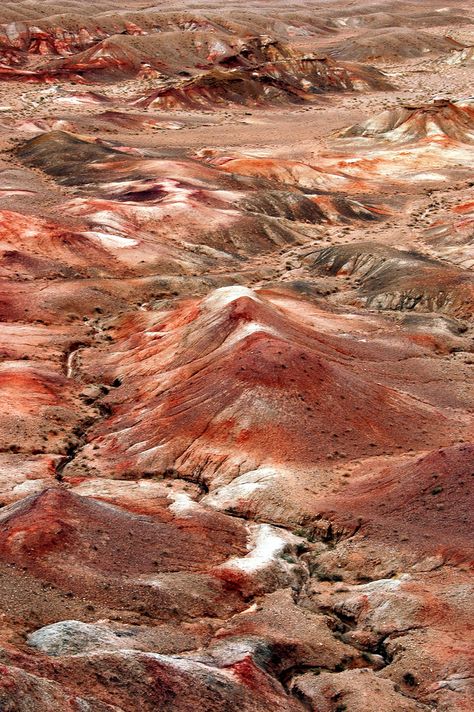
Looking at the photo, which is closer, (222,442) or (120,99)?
(222,442)

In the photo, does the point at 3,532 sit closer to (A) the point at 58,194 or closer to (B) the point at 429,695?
(B) the point at 429,695

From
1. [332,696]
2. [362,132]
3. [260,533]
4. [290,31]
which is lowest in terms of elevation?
[290,31]

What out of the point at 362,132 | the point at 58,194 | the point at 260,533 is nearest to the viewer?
the point at 260,533

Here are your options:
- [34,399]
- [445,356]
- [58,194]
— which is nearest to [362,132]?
[58,194]

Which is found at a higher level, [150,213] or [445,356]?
[445,356]

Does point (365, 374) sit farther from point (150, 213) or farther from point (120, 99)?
point (120, 99)

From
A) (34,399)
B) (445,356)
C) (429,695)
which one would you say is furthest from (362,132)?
(429,695)

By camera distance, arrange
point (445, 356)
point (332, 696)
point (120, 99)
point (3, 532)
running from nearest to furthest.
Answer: point (332, 696) → point (3, 532) → point (445, 356) → point (120, 99)
